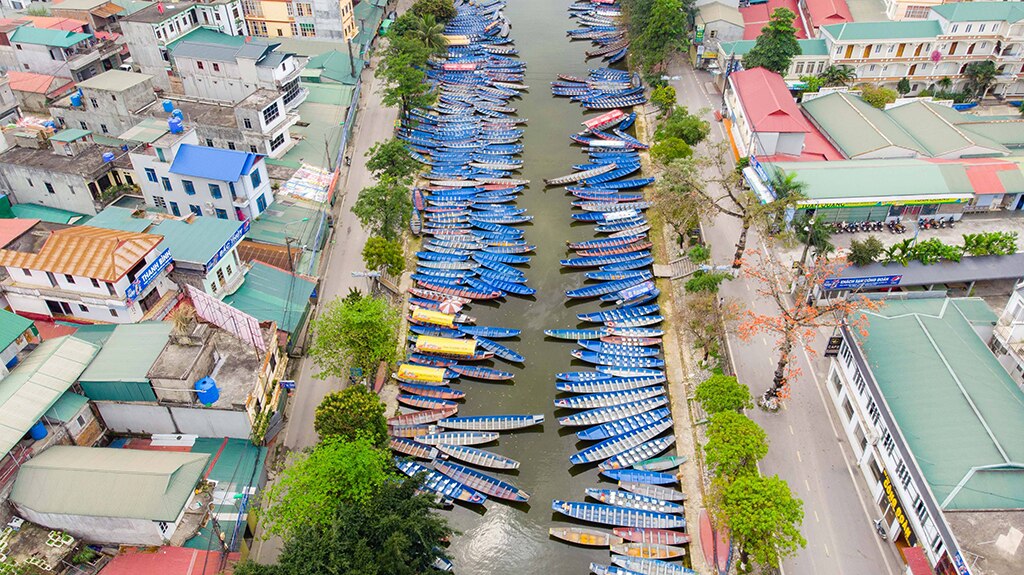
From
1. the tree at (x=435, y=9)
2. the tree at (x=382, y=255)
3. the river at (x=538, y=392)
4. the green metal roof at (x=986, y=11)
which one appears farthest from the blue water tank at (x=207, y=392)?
the green metal roof at (x=986, y=11)

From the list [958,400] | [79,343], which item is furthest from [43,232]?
[958,400]

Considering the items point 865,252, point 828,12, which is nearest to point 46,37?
point 865,252

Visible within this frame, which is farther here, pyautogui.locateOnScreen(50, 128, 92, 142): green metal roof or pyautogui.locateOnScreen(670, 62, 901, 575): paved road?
pyautogui.locateOnScreen(50, 128, 92, 142): green metal roof

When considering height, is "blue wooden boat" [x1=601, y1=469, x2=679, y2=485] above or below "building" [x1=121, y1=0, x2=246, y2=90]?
below

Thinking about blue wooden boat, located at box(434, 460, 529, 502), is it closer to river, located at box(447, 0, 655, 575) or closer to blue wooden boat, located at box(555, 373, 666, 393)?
river, located at box(447, 0, 655, 575)

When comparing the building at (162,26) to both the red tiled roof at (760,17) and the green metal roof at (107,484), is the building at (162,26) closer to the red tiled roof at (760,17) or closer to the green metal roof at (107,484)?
the green metal roof at (107,484)

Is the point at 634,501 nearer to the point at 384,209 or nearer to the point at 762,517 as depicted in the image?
the point at 762,517

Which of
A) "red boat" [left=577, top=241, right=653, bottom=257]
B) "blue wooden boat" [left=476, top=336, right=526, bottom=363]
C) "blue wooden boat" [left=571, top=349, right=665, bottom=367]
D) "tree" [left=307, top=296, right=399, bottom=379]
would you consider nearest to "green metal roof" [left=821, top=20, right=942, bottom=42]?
"red boat" [left=577, top=241, right=653, bottom=257]
